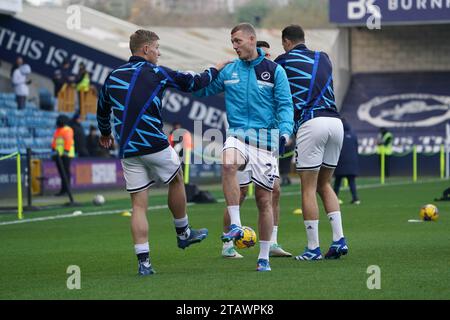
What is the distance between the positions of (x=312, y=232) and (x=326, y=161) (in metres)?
0.74

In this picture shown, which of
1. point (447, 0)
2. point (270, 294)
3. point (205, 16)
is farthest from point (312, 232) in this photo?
point (205, 16)

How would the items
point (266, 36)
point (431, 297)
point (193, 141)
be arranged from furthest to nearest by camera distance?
point (266, 36)
point (193, 141)
point (431, 297)

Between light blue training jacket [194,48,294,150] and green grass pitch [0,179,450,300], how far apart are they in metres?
1.27

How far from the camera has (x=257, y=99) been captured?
420 inches

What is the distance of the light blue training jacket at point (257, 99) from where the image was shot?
1060 centimetres

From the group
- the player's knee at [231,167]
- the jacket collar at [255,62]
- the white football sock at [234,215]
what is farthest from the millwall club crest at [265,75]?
the white football sock at [234,215]

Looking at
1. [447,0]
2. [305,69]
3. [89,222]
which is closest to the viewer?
[305,69]

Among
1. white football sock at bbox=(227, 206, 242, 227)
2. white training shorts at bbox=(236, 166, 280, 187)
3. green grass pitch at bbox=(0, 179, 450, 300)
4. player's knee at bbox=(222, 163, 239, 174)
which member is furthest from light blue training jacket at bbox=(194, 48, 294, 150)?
green grass pitch at bbox=(0, 179, 450, 300)

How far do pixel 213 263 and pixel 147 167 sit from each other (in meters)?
1.43

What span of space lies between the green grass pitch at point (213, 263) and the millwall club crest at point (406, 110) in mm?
24534

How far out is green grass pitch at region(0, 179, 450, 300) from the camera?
9.02m

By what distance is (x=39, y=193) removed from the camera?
27062mm

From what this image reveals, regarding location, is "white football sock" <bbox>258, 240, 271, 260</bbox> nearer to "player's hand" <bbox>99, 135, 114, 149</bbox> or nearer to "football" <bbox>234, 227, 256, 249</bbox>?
"football" <bbox>234, 227, 256, 249</bbox>

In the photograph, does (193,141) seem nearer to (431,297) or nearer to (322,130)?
(322,130)
